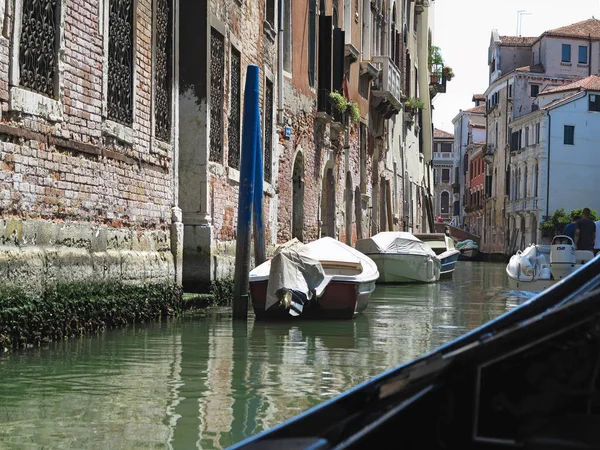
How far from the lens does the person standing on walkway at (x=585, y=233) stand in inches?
664

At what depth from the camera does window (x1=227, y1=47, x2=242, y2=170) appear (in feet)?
45.0

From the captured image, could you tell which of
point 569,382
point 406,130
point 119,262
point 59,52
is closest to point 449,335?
point 119,262

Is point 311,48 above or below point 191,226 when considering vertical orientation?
above

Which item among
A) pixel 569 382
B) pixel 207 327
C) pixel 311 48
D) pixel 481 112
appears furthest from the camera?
pixel 481 112

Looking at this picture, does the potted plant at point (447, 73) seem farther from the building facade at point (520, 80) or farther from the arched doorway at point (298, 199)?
the arched doorway at point (298, 199)

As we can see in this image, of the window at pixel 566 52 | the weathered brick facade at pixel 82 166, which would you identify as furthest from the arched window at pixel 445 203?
the weathered brick facade at pixel 82 166

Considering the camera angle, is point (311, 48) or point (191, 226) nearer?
point (191, 226)

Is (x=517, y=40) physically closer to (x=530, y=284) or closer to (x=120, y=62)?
(x=530, y=284)

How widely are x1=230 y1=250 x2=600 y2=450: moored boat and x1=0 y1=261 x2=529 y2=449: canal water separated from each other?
2.97 meters

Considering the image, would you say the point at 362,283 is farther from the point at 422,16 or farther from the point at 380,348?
the point at 422,16

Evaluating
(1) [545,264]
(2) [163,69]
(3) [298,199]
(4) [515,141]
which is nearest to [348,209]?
(3) [298,199]

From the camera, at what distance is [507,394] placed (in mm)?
1438

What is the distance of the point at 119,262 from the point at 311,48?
445 inches

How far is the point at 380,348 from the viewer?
8.64m
